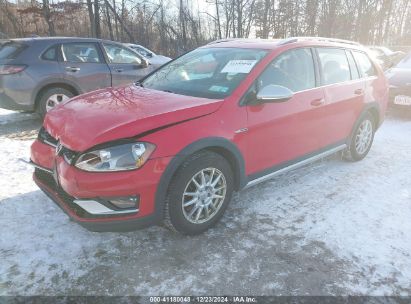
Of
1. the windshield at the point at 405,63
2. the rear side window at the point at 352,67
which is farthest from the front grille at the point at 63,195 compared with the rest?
the windshield at the point at 405,63

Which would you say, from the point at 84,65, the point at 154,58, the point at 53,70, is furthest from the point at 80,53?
the point at 154,58

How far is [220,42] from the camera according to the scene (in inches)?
179

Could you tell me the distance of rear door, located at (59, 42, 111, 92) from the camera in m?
6.69

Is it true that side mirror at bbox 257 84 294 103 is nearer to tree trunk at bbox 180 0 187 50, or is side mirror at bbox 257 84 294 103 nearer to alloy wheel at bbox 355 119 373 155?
alloy wheel at bbox 355 119 373 155

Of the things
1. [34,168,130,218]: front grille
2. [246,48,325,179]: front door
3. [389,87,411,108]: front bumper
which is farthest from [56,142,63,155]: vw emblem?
[389,87,411,108]: front bumper

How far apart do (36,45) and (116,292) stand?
5.35 meters

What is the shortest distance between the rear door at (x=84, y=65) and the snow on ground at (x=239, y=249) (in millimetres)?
2996

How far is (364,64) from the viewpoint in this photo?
16.8 feet

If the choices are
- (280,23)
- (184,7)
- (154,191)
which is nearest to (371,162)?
(154,191)

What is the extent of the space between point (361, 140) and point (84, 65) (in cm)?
508

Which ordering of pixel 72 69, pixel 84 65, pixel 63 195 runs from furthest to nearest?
1. pixel 84 65
2. pixel 72 69
3. pixel 63 195

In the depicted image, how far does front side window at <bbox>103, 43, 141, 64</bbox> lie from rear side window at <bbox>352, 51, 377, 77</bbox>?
4547 millimetres

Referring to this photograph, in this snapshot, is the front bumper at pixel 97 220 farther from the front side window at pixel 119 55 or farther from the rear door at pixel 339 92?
the front side window at pixel 119 55

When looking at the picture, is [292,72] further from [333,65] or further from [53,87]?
[53,87]
